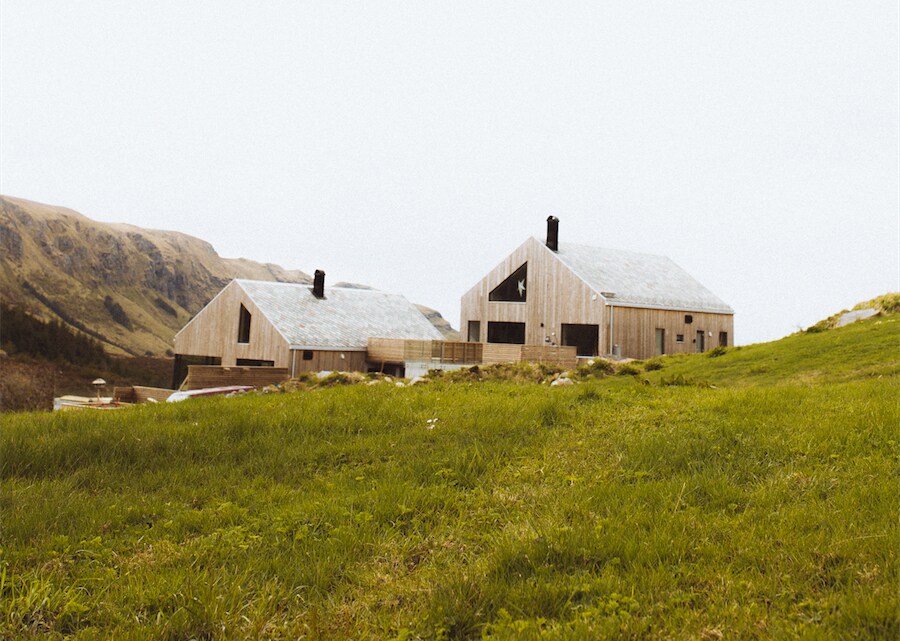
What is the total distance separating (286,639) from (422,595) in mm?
946

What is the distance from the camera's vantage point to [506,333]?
42156 millimetres

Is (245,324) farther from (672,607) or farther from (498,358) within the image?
(672,607)

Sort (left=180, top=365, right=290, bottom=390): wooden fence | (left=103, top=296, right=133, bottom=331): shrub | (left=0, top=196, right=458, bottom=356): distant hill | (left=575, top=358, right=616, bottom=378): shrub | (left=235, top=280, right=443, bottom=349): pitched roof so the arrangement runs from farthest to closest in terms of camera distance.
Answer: (left=103, top=296, right=133, bottom=331): shrub → (left=0, top=196, right=458, bottom=356): distant hill → (left=235, top=280, right=443, bottom=349): pitched roof → (left=180, top=365, right=290, bottom=390): wooden fence → (left=575, top=358, right=616, bottom=378): shrub

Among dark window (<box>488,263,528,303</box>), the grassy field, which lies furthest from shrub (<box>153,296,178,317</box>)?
the grassy field

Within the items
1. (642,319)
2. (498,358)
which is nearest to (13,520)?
(498,358)

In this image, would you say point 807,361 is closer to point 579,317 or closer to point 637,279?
point 579,317

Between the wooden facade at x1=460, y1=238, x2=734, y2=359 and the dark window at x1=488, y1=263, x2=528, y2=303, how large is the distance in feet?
0.98

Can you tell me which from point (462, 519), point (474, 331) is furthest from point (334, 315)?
point (462, 519)

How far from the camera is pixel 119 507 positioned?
21.5 ft

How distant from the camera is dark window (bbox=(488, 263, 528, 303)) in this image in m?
39.4

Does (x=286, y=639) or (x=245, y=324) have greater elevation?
(x=245, y=324)

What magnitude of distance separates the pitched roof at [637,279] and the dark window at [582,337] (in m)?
2.64

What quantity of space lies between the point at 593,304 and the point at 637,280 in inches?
202

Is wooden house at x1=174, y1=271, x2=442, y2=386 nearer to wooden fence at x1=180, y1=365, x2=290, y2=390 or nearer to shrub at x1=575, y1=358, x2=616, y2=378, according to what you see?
wooden fence at x1=180, y1=365, x2=290, y2=390
